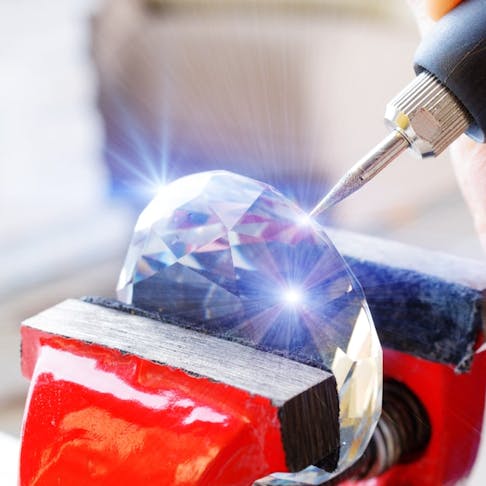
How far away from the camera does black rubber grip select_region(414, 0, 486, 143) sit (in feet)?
1.06

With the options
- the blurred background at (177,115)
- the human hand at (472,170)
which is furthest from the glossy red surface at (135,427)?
the blurred background at (177,115)

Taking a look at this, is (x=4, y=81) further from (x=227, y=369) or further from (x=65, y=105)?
(x=227, y=369)

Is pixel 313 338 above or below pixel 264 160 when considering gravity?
above

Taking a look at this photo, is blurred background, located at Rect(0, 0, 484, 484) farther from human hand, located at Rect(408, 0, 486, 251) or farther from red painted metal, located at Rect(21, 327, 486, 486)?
red painted metal, located at Rect(21, 327, 486, 486)

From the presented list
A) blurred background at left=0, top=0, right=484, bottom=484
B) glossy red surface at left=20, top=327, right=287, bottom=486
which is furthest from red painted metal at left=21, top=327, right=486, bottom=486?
blurred background at left=0, top=0, right=484, bottom=484

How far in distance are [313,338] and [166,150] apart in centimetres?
140

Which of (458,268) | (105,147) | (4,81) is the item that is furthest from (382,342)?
(105,147)

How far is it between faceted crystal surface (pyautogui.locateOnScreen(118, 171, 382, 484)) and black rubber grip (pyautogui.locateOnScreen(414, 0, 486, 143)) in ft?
0.25

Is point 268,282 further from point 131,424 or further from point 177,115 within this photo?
point 177,115

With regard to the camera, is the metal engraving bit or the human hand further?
the human hand

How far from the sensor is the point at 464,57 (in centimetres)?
32

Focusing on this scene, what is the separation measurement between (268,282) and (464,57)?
0.11 meters

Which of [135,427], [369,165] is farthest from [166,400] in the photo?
[369,165]

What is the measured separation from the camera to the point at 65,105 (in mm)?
1479
